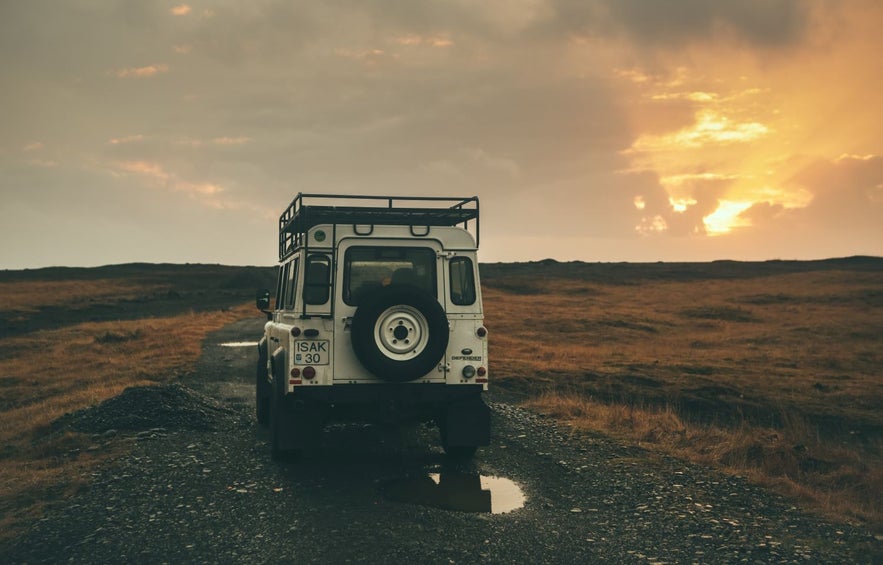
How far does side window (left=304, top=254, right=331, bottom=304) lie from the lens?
9211mm

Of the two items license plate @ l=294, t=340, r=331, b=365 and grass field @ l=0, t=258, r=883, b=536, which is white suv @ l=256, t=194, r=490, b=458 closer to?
license plate @ l=294, t=340, r=331, b=365

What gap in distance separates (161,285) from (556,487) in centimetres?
8091

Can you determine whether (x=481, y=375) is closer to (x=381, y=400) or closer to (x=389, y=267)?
(x=381, y=400)

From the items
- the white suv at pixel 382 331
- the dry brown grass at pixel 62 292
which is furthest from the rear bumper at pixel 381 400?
the dry brown grass at pixel 62 292

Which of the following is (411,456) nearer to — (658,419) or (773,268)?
(658,419)

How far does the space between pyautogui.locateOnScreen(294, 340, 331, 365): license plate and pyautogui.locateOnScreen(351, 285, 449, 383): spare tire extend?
1.56 ft

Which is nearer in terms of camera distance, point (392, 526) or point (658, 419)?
point (392, 526)

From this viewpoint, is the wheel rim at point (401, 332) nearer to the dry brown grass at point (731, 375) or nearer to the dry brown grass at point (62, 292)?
the dry brown grass at point (731, 375)

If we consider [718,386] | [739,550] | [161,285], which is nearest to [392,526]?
[739,550]

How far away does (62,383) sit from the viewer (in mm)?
19891

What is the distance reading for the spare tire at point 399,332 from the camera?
8.80 meters

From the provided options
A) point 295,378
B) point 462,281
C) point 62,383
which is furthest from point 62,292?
point 462,281

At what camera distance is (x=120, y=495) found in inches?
319

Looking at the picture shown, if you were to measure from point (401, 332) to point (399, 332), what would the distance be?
25 millimetres
